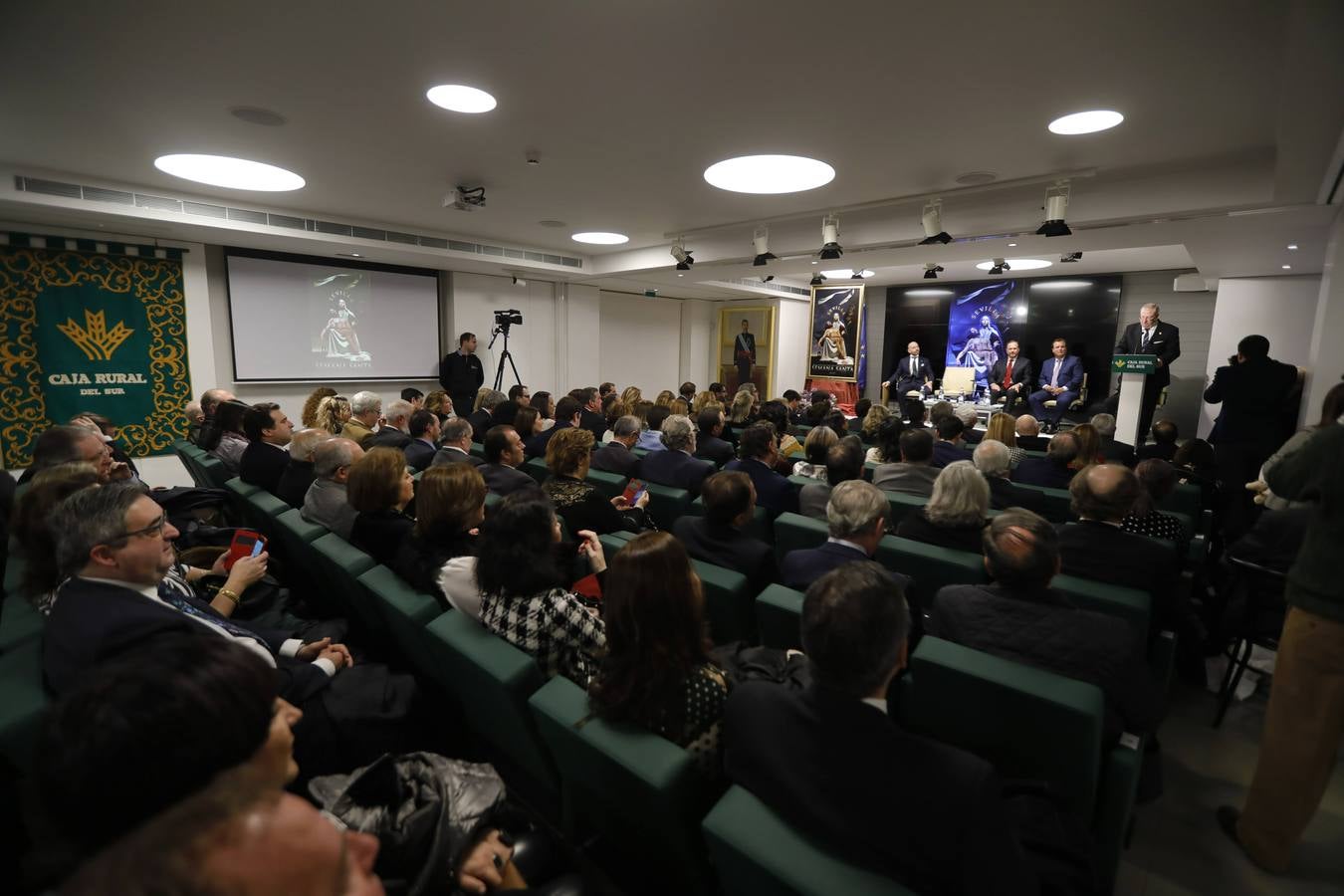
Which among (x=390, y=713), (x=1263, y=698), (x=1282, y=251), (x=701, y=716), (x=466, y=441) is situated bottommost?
(x=1263, y=698)

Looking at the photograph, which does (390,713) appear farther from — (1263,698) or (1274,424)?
(1274,424)

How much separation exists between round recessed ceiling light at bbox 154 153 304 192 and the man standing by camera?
3.18 m

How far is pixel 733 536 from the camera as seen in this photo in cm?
245

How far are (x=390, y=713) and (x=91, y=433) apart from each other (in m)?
2.45

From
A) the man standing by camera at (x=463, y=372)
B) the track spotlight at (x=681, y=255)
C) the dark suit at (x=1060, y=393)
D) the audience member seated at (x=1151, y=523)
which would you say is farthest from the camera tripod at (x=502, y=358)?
the dark suit at (x=1060, y=393)

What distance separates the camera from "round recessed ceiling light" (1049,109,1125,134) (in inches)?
122

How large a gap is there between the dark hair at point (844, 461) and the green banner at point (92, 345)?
22.4ft

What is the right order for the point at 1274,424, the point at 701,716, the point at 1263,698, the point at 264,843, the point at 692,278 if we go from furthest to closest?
the point at 692,278, the point at 1274,424, the point at 1263,698, the point at 701,716, the point at 264,843


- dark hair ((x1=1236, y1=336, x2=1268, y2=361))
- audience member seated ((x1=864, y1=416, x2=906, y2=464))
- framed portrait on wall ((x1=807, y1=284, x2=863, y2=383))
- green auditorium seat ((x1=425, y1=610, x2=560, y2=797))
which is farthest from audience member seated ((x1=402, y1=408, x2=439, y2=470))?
framed portrait on wall ((x1=807, y1=284, x2=863, y2=383))

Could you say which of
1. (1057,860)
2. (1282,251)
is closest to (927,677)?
(1057,860)

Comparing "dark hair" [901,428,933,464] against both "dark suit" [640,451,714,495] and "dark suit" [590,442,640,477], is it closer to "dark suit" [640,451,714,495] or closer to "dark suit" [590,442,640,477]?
"dark suit" [640,451,714,495]

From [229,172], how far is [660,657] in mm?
5489

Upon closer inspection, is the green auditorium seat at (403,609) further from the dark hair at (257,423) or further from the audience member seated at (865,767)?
the dark hair at (257,423)

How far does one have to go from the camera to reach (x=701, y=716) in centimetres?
136
